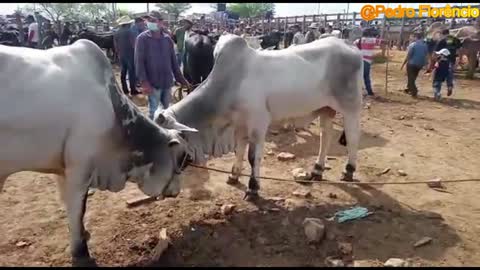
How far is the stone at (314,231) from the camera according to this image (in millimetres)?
3625

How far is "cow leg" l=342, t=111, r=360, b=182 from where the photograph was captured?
5109 mm

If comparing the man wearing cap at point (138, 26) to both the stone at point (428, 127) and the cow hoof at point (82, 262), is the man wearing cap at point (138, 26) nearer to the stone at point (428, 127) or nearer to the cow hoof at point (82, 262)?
the stone at point (428, 127)

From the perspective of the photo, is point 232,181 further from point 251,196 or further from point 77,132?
point 77,132

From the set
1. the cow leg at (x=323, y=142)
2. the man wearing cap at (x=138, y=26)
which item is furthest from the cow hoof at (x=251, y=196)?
the man wearing cap at (x=138, y=26)

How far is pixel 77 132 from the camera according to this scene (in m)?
2.97

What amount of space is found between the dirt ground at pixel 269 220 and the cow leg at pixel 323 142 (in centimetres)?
20

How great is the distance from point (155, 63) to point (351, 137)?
7.83 ft

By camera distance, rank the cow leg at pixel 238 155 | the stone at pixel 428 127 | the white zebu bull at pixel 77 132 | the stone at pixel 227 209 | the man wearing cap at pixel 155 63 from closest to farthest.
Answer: the white zebu bull at pixel 77 132 → the stone at pixel 227 209 → the cow leg at pixel 238 155 → the man wearing cap at pixel 155 63 → the stone at pixel 428 127

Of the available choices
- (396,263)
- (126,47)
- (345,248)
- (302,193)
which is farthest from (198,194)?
(126,47)

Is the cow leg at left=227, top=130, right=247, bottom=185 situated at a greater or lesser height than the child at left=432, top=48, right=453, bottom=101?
lesser

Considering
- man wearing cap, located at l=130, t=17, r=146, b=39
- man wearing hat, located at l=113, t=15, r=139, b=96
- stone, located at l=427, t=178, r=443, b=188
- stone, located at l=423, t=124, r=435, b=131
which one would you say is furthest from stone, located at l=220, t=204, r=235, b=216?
man wearing hat, located at l=113, t=15, r=139, b=96

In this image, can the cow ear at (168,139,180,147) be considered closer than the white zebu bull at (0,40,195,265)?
No

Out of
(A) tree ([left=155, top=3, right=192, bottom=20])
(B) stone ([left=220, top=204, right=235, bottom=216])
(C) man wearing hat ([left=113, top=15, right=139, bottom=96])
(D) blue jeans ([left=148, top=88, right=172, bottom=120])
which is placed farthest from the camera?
(A) tree ([left=155, top=3, right=192, bottom=20])

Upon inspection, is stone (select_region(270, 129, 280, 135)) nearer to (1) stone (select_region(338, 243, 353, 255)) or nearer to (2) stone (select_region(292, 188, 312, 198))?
(2) stone (select_region(292, 188, 312, 198))
